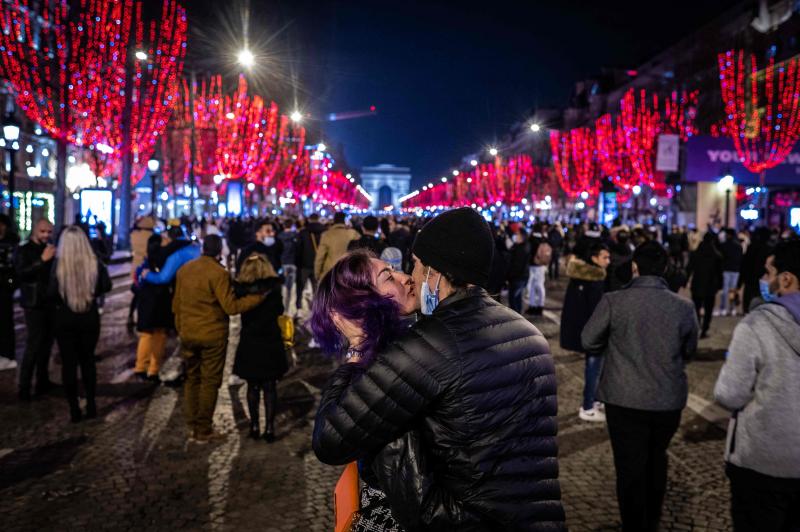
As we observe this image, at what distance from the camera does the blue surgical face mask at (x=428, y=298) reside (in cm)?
242

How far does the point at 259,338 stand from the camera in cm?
680

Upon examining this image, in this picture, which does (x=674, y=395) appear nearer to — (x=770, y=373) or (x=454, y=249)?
(x=770, y=373)

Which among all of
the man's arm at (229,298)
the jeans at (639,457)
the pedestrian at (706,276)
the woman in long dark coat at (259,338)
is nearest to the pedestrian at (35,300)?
the man's arm at (229,298)

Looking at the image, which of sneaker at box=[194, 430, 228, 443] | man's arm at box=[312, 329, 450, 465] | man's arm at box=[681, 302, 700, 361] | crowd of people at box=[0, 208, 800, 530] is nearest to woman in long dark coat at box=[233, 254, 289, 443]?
crowd of people at box=[0, 208, 800, 530]

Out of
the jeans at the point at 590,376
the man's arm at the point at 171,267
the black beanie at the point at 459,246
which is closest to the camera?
the black beanie at the point at 459,246

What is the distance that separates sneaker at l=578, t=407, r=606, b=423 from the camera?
7.77 meters

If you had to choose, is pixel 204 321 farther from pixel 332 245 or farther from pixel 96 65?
pixel 96 65

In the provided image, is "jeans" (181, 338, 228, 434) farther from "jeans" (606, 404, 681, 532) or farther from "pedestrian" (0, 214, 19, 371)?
"jeans" (606, 404, 681, 532)

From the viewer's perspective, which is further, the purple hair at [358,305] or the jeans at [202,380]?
the jeans at [202,380]

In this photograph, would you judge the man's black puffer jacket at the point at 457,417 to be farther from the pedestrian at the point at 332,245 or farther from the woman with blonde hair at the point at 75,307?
the pedestrian at the point at 332,245

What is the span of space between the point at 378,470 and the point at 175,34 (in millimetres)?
34520

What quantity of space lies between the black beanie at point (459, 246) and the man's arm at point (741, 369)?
6.12 ft

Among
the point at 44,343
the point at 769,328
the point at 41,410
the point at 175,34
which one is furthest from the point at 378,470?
the point at 175,34

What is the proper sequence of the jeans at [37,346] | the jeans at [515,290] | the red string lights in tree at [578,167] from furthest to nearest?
the red string lights in tree at [578,167]
the jeans at [515,290]
the jeans at [37,346]
